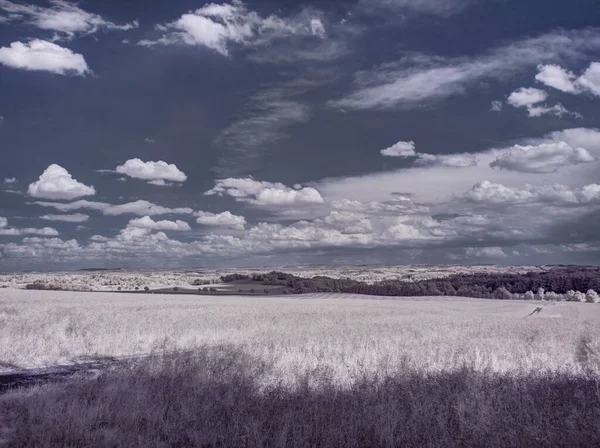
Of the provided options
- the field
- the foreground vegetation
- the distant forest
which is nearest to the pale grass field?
the field

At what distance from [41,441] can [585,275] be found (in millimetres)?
100221

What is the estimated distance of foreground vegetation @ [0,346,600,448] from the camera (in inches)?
291

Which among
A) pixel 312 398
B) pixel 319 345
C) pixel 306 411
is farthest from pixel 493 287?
pixel 306 411

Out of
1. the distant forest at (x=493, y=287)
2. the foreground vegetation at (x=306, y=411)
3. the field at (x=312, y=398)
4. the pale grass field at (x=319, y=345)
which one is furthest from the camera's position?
the distant forest at (x=493, y=287)

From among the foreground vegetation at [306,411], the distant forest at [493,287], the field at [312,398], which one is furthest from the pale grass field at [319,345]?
the distant forest at [493,287]

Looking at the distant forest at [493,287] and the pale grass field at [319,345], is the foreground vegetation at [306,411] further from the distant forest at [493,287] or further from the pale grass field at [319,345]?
the distant forest at [493,287]

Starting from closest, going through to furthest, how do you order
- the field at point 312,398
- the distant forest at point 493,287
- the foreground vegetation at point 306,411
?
1. the foreground vegetation at point 306,411
2. the field at point 312,398
3. the distant forest at point 493,287

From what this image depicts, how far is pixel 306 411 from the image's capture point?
8516 mm

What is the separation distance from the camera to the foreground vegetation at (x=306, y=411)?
24.2ft

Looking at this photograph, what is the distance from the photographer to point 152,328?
72.4ft

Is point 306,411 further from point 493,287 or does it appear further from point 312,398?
point 493,287

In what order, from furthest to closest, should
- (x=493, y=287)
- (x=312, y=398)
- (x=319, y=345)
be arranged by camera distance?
(x=493, y=287)
(x=319, y=345)
(x=312, y=398)

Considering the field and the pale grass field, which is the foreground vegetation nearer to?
the field

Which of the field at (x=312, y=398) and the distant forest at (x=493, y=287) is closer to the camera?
the field at (x=312, y=398)
